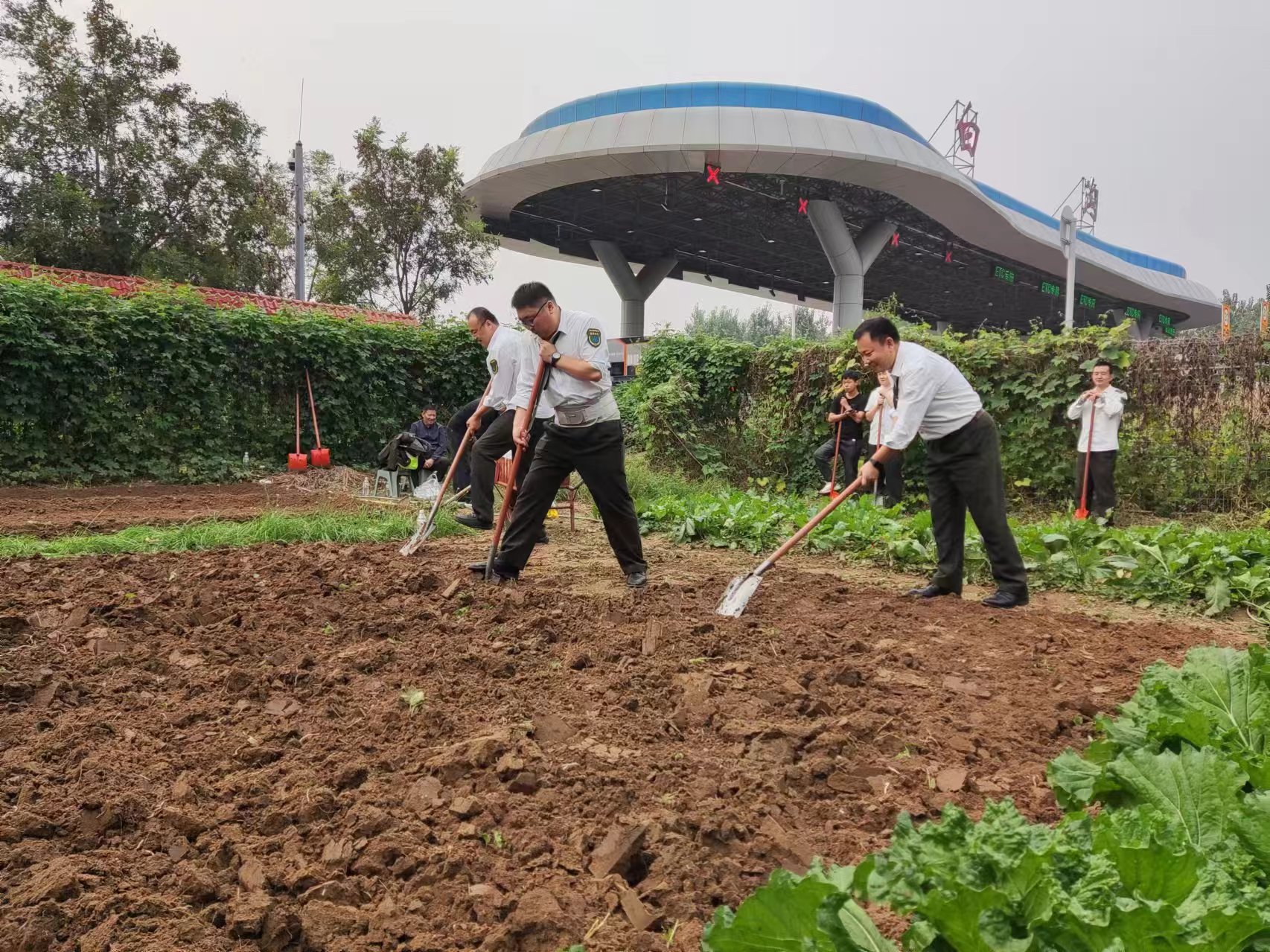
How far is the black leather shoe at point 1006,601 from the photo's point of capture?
4934 mm

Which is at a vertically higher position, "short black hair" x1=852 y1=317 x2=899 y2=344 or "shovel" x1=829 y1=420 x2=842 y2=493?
"short black hair" x1=852 y1=317 x2=899 y2=344

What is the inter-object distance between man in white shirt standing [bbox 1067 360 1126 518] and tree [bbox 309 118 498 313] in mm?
19244

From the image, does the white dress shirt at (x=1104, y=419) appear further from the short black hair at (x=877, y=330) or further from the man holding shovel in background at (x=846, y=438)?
the short black hair at (x=877, y=330)

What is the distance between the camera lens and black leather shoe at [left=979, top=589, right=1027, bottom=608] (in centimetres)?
493

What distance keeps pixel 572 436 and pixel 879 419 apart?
15.9 feet

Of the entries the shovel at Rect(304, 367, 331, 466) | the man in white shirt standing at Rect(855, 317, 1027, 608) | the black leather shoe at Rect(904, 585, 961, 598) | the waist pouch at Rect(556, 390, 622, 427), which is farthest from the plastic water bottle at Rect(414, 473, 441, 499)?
the man in white shirt standing at Rect(855, 317, 1027, 608)

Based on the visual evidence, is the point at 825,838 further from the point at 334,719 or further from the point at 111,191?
the point at 111,191

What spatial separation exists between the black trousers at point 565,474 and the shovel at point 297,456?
8.21 meters

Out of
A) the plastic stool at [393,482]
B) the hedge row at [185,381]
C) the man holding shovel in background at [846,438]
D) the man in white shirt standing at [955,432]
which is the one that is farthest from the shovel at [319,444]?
the man in white shirt standing at [955,432]

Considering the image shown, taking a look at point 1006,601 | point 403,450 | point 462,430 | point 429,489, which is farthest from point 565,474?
point 403,450

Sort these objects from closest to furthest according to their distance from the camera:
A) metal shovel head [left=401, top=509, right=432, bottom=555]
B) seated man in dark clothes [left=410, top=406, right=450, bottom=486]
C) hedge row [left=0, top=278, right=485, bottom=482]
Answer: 1. metal shovel head [left=401, top=509, right=432, bottom=555]
2. seated man in dark clothes [left=410, top=406, right=450, bottom=486]
3. hedge row [left=0, top=278, right=485, bottom=482]

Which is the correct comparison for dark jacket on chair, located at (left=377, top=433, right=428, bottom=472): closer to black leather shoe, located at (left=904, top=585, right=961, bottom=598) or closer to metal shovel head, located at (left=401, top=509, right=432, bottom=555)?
metal shovel head, located at (left=401, top=509, right=432, bottom=555)

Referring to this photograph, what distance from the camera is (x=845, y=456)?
10078 millimetres

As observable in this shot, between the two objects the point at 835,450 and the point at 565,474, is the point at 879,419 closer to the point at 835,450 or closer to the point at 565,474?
the point at 835,450
